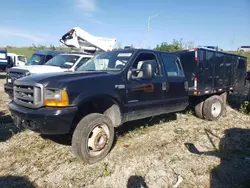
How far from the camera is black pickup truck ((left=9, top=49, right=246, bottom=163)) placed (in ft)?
10.8

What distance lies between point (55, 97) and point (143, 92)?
1864 millimetres

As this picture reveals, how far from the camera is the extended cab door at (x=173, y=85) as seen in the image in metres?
5.04

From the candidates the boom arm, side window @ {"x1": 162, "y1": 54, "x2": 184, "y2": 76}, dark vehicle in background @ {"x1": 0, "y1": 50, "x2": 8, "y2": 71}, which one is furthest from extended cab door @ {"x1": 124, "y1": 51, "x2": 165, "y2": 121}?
dark vehicle in background @ {"x1": 0, "y1": 50, "x2": 8, "y2": 71}

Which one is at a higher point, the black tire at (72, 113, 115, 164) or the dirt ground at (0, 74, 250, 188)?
the black tire at (72, 113, 115, 164)

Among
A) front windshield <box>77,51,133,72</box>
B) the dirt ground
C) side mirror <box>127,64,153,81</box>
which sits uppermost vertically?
front windshield <box>77,51,133,72</box>

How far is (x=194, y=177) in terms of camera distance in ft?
10.8

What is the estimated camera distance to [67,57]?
9.14 meters

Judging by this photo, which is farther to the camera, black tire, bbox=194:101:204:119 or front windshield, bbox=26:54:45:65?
front windshield, bbox=26:54:45:65

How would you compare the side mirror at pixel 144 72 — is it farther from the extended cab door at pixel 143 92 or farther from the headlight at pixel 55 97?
the headlight at pixel 55 97

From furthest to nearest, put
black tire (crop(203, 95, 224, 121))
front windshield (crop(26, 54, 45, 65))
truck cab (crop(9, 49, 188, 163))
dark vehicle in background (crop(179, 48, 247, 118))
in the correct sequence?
front windshield (crop(26, 54, 45, 65)) → black tire (crop(203, 95, 224, 121)) → dark vehicle in background (crop(179, 48, 247, 118)) → truck cab (crop(9, 49, 188, 163))

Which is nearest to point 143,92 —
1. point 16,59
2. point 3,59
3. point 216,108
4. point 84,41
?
point 216,108

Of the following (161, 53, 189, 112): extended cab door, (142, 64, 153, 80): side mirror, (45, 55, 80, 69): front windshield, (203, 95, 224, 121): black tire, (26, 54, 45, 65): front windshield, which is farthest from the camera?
(26, 54, 45, 65): front windshield

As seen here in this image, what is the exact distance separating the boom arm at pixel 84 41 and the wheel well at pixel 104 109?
25.2ft

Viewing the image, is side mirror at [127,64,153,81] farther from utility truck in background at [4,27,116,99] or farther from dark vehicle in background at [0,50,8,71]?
dark vehicle in background at [0,50,8,71]
